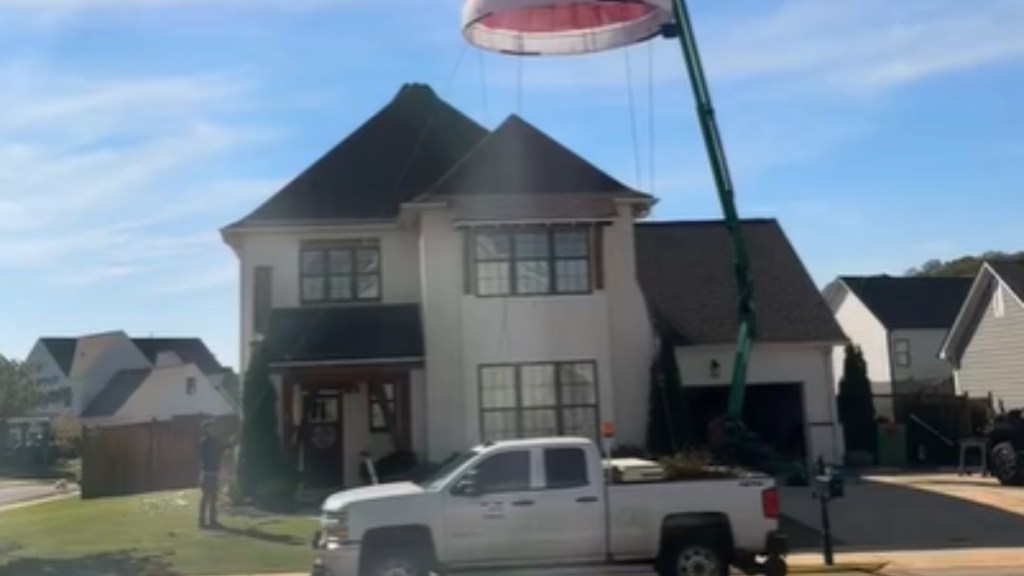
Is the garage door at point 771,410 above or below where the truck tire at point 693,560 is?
above

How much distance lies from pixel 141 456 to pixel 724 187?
19.3 meters

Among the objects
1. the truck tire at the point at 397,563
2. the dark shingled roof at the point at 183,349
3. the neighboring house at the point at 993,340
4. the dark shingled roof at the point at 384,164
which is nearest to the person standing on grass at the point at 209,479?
the dark shingled roof at the point at 384,164

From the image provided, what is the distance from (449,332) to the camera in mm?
26562

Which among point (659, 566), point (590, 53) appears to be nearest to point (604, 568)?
point (659, 566)

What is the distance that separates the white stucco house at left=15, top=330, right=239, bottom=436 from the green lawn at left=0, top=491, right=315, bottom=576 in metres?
38.6

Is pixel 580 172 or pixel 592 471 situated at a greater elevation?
pixel 580 172

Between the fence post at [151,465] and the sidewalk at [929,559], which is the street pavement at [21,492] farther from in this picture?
the sidewalk at [929,559]

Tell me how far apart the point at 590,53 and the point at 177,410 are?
52.1 meters

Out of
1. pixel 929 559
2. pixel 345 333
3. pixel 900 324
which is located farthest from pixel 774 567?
pixel 900 324

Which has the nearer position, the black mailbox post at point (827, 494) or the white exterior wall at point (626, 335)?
the black mailbox post at point (827, 494)

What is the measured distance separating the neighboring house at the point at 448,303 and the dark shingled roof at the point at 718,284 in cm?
52

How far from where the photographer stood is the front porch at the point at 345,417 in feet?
86.7

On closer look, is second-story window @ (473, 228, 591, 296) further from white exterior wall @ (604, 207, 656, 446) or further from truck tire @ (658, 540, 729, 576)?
truck tire @ (658, 540, 729, 576)

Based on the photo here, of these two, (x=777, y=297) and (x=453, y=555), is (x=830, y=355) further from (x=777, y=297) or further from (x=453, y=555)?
(x=453, y=555)
